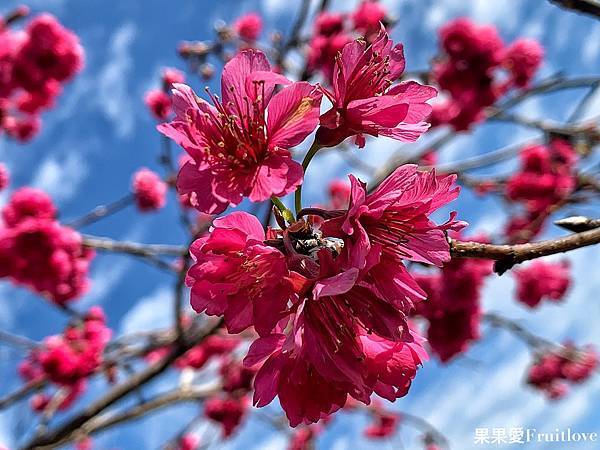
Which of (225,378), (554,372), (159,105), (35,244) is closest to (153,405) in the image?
(225,378)

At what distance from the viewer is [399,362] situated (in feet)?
2.87

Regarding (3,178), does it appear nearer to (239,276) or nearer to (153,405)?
(153,405)

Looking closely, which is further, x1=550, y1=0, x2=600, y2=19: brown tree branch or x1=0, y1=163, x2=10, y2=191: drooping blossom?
x1=0, y1=163, x2=10, y2=191: drooping blossom

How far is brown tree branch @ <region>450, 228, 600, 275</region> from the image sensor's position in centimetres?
83

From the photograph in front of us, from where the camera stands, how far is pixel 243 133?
90cm

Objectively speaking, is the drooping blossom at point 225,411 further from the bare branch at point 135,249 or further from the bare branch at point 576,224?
the bare branch at point 576,224

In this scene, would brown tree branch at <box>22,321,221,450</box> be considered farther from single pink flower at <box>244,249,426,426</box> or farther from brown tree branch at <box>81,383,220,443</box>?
single pink flower at <box>244,249,426,426</box>

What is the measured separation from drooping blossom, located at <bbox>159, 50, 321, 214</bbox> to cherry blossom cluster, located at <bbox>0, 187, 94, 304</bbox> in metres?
2.61

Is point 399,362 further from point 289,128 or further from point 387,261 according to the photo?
point 289,128

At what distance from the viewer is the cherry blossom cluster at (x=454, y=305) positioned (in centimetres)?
319

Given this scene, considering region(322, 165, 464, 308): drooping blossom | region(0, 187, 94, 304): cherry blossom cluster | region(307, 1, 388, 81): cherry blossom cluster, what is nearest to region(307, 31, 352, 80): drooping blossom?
region(307, 1, 388, 81): cherry blossom cluster

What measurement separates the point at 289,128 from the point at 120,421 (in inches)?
116

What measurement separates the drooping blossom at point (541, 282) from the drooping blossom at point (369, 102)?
4.01 meters

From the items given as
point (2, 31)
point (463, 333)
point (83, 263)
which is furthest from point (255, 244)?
point (2, 31)
